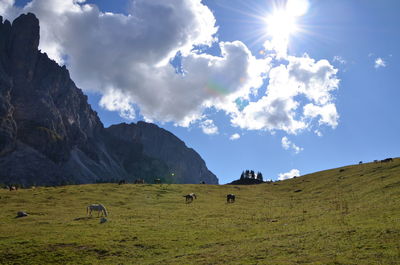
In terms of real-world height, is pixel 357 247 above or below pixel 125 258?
above

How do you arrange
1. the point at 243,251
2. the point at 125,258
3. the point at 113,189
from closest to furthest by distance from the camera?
the point at 243,251 → the point at 125,258 → the point at 113,189

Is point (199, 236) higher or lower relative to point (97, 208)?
lower

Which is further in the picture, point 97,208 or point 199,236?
point 97,208

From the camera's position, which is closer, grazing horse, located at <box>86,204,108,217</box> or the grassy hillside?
the grassy hillside

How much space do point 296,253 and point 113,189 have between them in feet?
181

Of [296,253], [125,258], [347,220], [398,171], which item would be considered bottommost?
[125,258]

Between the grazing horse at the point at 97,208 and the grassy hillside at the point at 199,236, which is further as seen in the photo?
the grazing horse at the point at 97,208

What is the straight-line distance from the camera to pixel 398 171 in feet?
201

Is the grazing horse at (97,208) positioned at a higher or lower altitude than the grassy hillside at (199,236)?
higher

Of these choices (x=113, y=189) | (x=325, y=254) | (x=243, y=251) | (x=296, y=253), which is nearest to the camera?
(x=325, y=254)

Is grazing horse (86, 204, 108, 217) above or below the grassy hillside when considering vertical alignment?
above

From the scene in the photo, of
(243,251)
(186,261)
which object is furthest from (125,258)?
(243,251)

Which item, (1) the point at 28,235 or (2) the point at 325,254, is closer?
(2) the point at 325,254

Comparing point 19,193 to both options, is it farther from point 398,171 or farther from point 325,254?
point 398,171
